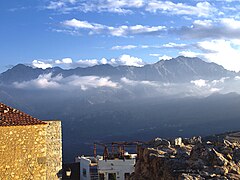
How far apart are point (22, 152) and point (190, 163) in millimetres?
9570

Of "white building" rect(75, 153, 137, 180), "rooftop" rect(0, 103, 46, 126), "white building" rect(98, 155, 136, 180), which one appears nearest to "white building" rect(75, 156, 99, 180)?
"white building" rect(75, 153, 137, 180)

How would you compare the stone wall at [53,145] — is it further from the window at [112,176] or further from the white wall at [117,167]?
the window at [112,176]

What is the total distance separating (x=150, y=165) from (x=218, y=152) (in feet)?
7.41

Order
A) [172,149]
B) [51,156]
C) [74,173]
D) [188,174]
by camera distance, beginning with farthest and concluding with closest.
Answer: [74,173]
[51,156]
[172,149]
[188,174]

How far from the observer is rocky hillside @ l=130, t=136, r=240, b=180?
11.4 m

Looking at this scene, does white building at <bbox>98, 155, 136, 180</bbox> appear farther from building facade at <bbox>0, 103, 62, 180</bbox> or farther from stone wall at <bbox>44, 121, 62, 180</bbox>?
building facade at <bbox>0, 103, 62, 180</bbox>

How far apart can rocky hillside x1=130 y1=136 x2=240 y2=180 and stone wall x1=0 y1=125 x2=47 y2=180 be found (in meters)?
6.74

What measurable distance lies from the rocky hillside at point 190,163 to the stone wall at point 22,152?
265 inches

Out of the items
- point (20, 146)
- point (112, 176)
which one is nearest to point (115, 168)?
point (112, 176)

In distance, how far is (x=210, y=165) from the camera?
11.8 m

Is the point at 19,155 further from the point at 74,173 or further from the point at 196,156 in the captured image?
the point at 74,173

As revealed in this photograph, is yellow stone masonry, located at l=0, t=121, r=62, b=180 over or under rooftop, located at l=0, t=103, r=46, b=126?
under

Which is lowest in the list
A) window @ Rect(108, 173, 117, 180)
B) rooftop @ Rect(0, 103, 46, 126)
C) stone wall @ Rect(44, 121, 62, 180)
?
window @ Rect(108, 173, 117, 180)

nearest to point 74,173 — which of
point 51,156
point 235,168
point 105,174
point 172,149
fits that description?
point 105,174
